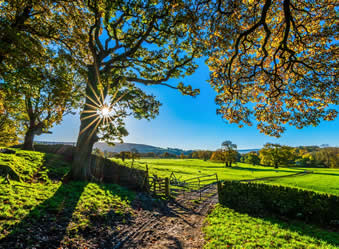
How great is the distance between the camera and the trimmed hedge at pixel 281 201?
8961mm

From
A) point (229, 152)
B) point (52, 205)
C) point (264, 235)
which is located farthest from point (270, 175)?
point (52, 205)

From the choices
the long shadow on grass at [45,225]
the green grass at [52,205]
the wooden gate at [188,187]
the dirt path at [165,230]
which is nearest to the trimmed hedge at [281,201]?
the wooden gate at [188,187]

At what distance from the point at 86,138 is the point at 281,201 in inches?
599

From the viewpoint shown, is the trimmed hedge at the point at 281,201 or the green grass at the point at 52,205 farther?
the trimmed hedge at the point at 281,201

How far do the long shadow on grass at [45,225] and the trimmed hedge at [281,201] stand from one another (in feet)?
37.3

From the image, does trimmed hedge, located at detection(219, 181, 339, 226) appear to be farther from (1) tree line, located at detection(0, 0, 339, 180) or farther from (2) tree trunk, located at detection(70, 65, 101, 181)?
(2) tree trunk, located at detection(70, 65, 101, 181)

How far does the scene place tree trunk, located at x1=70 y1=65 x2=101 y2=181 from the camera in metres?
11.2

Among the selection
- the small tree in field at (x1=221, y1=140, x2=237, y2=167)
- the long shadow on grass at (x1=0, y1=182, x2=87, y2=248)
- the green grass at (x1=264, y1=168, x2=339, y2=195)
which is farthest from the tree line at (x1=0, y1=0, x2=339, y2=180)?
the small tree in field at (x1=221, y1=140, x2=237, y2=167)

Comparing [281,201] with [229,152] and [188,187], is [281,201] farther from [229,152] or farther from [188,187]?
[229,152]

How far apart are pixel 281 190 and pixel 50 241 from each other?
13.6 metres

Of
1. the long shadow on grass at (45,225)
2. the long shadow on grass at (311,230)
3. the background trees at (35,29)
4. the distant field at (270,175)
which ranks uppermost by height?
the background trees at (35,29)

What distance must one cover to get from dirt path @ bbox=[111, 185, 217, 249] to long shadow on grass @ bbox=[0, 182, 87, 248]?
216 centimetres

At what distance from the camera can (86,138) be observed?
11484 mm

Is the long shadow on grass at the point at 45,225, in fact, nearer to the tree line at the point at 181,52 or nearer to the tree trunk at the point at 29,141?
the tree line at the point at 181,52
